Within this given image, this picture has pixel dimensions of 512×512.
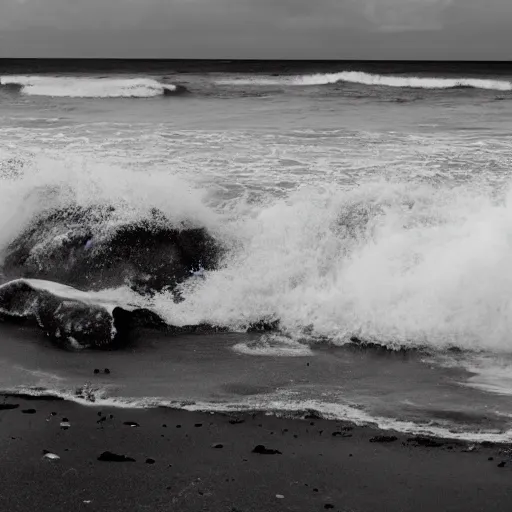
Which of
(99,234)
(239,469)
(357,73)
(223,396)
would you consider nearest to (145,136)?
(99,234)

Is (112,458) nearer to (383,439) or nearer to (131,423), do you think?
(131,423)

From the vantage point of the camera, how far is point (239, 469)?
3.11 meters

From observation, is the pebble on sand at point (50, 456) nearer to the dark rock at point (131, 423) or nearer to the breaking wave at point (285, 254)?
the dark rock at point (131, 423)

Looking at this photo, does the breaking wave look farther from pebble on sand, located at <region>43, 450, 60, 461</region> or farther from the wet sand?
pebble on sand, located at <region>43, 450, 60, 461</region>

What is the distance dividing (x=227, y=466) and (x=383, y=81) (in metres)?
30.6

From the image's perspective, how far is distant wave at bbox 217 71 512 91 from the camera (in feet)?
96.7

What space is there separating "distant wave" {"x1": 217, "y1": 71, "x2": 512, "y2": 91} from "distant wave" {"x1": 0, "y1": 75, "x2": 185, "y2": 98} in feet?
12.7

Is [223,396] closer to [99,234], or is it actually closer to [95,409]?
[95,409]

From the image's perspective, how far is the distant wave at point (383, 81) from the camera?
96.7 ft

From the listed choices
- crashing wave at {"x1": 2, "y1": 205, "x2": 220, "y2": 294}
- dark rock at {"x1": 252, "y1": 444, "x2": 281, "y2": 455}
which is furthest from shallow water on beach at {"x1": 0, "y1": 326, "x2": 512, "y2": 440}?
crashing wave at {"x1": 2, "y1": 205, "x2": 220, "y2": 294}

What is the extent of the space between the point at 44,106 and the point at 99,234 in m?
15.8

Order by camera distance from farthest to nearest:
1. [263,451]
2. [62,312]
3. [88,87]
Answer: [88,87] < [62,312] < [263,451]

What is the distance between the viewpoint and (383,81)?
31.6 metres

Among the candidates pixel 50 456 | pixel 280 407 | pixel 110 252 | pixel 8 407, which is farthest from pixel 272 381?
pixel 110 252
